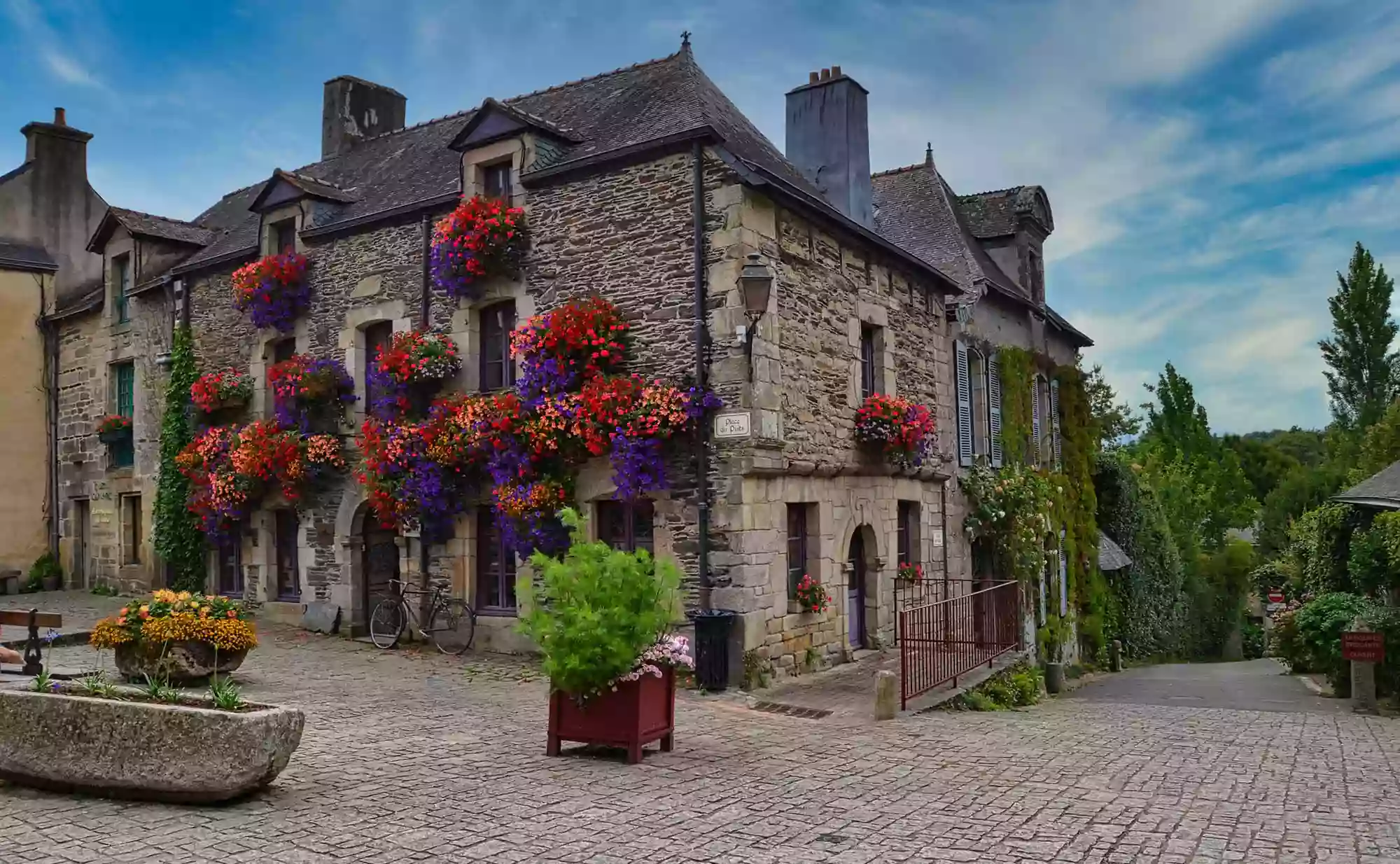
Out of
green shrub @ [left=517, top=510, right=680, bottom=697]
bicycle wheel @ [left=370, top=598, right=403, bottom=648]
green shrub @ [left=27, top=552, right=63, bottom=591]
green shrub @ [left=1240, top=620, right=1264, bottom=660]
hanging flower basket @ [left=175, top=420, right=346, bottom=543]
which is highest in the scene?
hanging flower basket @ [left=175, top=420, right=346, bottom=543]

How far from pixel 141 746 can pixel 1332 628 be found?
12.7 metres

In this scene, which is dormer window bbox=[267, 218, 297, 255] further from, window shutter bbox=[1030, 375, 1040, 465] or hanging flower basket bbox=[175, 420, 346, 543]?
window shutter bbox=[1030, 375, 1040, 465]

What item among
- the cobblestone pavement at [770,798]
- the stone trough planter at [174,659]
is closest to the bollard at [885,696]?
the cobblestone pavement at [770,798]

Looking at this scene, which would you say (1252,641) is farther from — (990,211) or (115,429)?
(115,429)

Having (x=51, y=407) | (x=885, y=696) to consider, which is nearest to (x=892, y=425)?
(x=885, y=696)

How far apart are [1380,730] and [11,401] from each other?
21.4 m

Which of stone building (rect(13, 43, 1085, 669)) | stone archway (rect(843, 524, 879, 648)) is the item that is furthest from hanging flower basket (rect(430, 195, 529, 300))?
stone archway (rect(843, 524, 879, 648))

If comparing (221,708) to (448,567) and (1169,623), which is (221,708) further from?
(1169,623)

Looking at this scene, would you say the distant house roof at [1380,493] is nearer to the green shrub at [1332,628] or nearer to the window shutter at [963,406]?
the green shrub at [1332,628]

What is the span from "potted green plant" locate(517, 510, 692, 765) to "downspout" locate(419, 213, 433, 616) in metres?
6.32

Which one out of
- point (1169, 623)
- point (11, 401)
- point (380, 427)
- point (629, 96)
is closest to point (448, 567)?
point (380, 427)

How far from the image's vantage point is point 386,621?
13.0 meters

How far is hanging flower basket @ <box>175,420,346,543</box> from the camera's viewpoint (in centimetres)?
1388

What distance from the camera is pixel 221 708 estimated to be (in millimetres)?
5551
